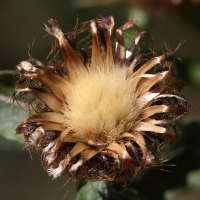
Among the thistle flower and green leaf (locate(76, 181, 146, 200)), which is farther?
green leaf (locate(76, 181, 146, 200))

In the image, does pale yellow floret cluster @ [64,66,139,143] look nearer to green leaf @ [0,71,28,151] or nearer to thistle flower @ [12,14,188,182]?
thistle flower @ [12,14,188,182]

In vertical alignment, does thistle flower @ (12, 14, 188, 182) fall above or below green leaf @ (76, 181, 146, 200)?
above

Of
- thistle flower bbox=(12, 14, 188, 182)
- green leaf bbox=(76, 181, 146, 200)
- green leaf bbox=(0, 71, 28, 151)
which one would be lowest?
green leaf bbox=(76, 181, 146, 200)

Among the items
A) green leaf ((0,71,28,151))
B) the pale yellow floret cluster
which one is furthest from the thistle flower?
green leaf ((0,71,28,151))

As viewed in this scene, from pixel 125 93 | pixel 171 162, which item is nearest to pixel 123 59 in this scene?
pixel 125 93

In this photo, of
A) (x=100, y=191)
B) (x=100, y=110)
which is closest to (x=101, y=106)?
(x=100, y=110)

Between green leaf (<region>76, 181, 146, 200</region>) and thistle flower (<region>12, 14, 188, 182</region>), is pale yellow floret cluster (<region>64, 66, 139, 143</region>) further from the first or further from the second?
green leaf (<region>76, 181, 146, 200</region>)

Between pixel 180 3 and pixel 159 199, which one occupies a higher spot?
pixel 180 3

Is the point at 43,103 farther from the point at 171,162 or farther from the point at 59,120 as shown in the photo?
the point at 171,162

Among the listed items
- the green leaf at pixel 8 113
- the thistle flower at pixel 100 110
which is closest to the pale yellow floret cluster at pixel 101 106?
the thistle flower at pixel 100 110
